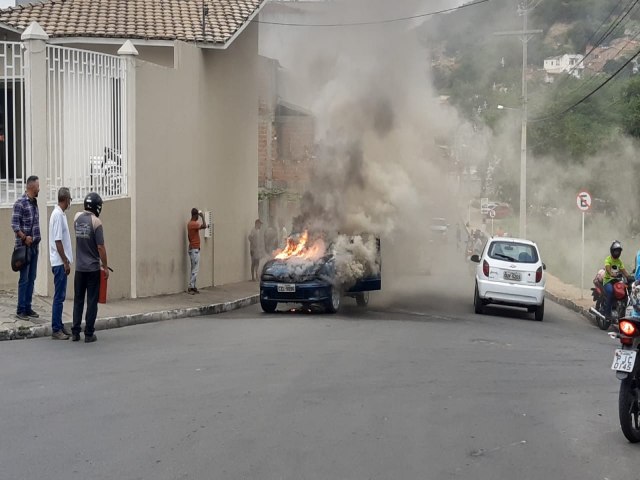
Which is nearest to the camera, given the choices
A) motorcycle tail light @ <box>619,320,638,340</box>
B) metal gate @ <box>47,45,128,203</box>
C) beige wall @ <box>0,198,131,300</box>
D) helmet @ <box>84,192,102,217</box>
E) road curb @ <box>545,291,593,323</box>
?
motorcycle tail light @ <box>619,320,638,340</box>

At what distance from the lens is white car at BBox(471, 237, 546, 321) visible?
17.7m

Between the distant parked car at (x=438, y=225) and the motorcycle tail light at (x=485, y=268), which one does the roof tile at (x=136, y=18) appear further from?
the distant parked car at (x=438, y=225)

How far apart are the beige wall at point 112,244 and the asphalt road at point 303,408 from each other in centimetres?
242

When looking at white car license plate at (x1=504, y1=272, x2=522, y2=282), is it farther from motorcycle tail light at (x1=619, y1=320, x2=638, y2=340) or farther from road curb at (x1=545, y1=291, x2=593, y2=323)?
motorcycle tail light at (x1=619, y1=320, x2=638, y2=340)

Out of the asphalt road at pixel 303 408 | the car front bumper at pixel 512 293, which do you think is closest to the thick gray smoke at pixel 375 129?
the car front bumper at pixel 512 293

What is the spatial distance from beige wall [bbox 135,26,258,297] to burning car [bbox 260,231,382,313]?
2877 millimetres

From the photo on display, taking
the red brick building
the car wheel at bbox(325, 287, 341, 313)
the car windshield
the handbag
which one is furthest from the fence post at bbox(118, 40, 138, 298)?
the red brick building

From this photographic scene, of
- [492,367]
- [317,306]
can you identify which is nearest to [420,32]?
[317,306]

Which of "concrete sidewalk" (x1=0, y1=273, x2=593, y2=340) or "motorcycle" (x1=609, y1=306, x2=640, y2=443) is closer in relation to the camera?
"motorcycle" (x1=609, y1=306, x2=640, y2=443)

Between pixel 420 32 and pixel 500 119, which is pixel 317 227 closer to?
pixel 420 32

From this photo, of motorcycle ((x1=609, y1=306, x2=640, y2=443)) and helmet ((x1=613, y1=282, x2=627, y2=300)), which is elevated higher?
motorcycle ((x1=609, y1=306, x2=640, y2=443))

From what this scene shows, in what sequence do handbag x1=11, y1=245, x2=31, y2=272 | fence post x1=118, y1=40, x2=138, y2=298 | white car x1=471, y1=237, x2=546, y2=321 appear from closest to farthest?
handbag x1=11, y1=245, x2=31, y2=272 < fence post x1=118, y1=40, x2=138, y2=298 < white car x1=471, y1=237, x2=546, y2=321

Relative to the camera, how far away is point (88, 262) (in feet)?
33.4

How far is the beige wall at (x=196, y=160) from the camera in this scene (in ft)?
55.2
